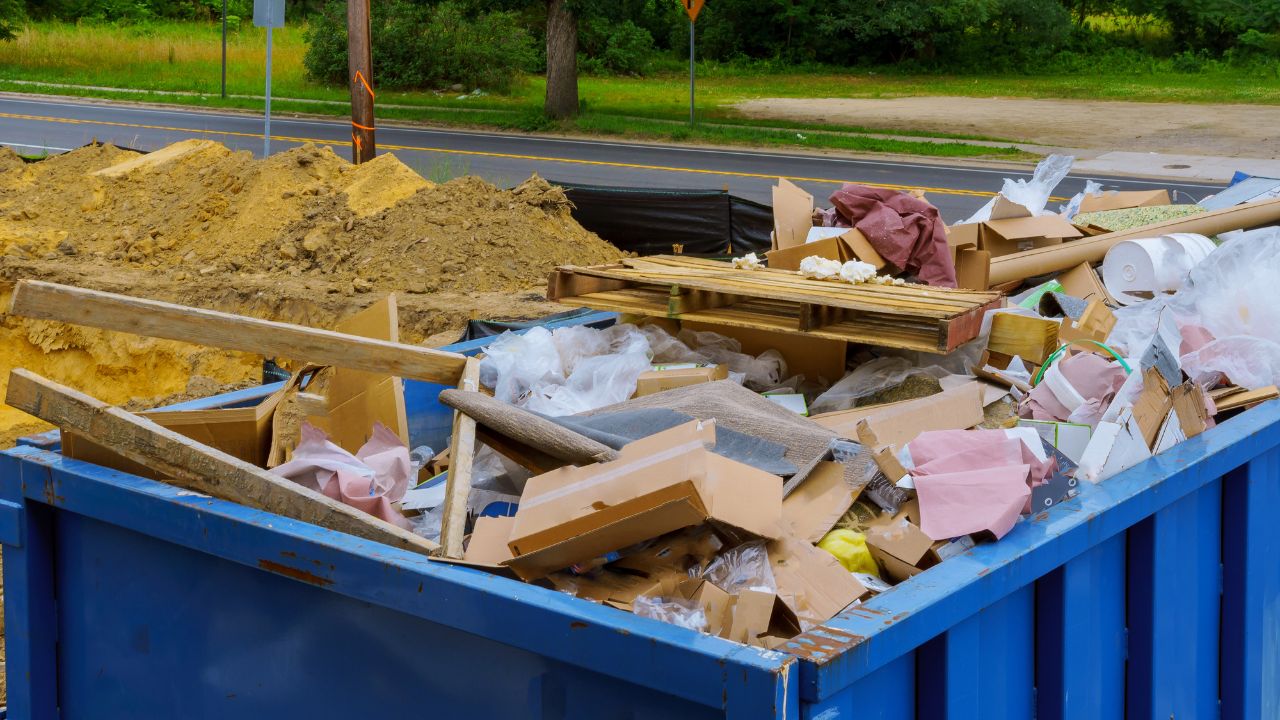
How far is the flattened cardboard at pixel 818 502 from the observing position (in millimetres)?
2695

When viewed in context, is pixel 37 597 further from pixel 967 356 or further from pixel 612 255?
pixel 612 255

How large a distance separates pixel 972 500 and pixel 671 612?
68cm

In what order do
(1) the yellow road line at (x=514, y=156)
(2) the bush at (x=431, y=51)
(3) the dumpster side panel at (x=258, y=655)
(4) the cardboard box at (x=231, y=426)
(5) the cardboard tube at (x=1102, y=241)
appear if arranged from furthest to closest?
(2) the bush at (x=431, y=51), (1) the yellow road line at (x=514, y=156), (5) the cardboard tube at (x=1102, y=241), (4) the cardboard box at (x=231, y=426), (3) the dumpster side panel at (x=258, y=655)

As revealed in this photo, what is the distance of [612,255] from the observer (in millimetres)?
11352

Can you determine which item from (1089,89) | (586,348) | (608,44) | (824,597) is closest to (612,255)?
(586,348)

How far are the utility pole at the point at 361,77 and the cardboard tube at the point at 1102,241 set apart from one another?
1038 cm

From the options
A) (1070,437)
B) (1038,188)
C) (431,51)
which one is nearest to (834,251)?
(1038,188)

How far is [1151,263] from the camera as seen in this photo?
5023 mm

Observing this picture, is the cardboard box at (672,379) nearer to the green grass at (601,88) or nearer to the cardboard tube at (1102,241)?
the cardboard tube at (1102,241)

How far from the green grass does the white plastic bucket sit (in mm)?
16932

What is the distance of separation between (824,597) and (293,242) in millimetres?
10301

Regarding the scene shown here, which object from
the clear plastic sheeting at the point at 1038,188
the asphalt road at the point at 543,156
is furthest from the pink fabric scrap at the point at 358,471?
the asphalt road at the point at 543,156

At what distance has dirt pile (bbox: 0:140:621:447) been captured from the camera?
34.4ft

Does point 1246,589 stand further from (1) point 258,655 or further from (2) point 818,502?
(1) point 258,655
